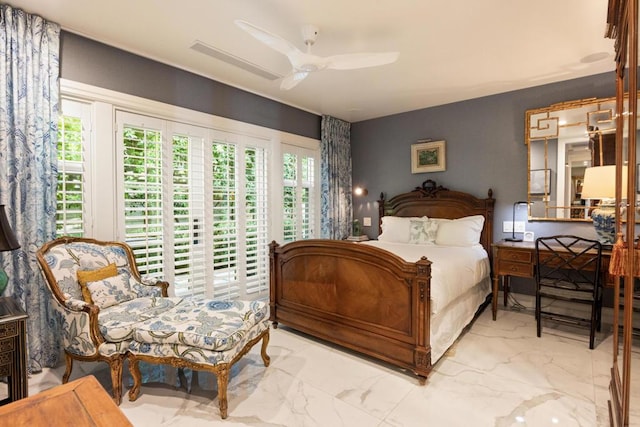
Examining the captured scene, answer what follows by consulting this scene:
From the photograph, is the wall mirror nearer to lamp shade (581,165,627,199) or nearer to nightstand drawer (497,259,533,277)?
lamp shade (581,165,627,199)

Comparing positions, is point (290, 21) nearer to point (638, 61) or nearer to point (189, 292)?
point (638, 61)

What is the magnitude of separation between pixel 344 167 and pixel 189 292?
9.63ft

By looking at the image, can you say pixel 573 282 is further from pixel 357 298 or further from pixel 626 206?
pixel 357 298

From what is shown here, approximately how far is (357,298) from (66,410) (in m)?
1.89

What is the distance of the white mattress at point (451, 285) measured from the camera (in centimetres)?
244

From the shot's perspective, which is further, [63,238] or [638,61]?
[63,238]

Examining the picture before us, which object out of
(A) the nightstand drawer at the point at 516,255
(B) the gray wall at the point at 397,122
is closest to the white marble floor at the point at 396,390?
(A) the nightstand drawer at the point at 516,255

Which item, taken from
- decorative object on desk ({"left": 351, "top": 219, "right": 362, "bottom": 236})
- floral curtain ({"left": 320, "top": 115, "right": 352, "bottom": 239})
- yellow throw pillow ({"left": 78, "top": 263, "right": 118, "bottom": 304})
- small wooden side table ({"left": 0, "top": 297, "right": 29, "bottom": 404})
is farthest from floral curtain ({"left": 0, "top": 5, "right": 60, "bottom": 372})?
decorative object on desk ({"left": 351, "top": 219, "right": 362, "bottom": 236})

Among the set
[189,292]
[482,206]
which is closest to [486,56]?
[482,206]

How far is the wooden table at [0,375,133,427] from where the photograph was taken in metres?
1.10

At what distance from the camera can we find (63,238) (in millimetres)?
2432

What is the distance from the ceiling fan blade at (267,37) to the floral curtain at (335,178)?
265 centimetres

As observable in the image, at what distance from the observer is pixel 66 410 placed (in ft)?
3.82

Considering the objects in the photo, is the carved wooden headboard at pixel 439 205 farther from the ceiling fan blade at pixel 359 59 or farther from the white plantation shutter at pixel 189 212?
the white plantation shutter at pixel 189 212
